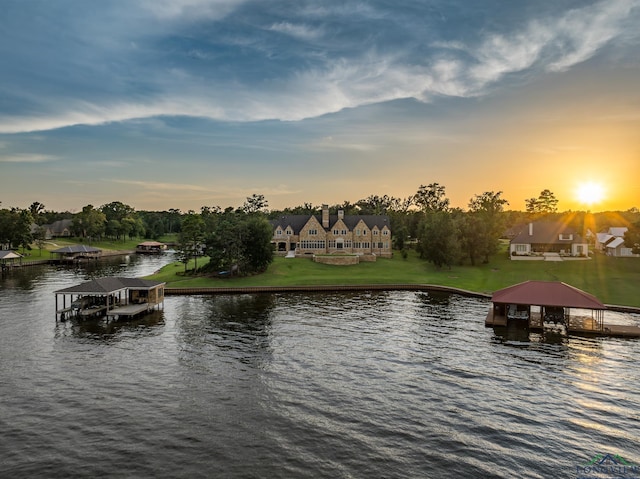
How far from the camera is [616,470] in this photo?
21.4m

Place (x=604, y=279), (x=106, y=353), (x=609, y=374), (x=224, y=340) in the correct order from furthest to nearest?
(x=604, y=279), (x=224, y=340), (x=106, y=353), (x=609, y=374)

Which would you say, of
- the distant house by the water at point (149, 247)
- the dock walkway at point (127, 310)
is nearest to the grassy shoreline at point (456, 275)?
the dock walkway at point (127, 310)

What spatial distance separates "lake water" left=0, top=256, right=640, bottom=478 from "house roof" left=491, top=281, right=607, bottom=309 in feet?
13.6

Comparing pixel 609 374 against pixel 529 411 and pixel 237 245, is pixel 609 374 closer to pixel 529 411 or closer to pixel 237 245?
pixel 529 411

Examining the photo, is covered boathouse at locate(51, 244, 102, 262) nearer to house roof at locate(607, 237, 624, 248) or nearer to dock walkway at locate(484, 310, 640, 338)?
dock walkway at locate(484, 310, 640, 338)

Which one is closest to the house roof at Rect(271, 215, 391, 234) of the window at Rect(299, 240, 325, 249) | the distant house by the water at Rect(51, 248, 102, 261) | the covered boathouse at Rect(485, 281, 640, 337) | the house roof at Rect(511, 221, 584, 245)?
the window at Rect(299, 240, 325, 249)

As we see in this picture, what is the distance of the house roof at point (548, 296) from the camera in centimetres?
4631

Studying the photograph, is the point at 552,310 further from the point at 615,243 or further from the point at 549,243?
the point at 615,243

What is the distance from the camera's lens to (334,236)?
107938mm

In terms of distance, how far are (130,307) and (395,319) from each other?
3277cm

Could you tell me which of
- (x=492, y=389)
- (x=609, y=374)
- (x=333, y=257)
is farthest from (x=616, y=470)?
(x=333, y=257)

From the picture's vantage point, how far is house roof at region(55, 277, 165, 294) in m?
52.1

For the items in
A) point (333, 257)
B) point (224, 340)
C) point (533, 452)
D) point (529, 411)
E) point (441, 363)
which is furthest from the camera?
point (333, 257)

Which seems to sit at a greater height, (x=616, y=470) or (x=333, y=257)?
(x=333, y=257)
